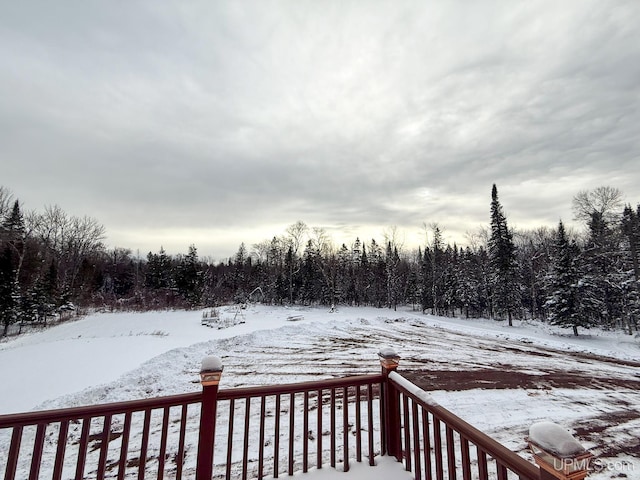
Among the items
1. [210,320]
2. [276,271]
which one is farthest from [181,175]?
[276,271]

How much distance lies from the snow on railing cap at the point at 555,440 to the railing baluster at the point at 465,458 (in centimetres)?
66

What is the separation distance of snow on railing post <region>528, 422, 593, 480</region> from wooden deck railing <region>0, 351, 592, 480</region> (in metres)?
0.08

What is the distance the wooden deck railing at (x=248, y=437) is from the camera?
1.88 m

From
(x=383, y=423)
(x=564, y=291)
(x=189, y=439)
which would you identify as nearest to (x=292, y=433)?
(x=383, y=423)

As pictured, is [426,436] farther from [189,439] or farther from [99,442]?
[99,442]

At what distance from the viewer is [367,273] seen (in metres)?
39.4

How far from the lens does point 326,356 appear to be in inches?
364

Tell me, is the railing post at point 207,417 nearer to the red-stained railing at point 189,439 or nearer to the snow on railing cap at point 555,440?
the red-stained railing at point 189,439

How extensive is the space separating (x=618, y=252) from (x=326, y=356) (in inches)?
862

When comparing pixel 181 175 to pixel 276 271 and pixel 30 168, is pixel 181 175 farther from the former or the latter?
pixel 276 271

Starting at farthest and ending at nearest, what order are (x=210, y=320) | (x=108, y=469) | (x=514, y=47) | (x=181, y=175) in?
(x=210, y=320)
(x=181, y=175)
(x=514, y=47)
(x=108, y=469)

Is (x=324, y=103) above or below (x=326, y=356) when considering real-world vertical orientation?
above

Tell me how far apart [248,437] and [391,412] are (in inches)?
55.8

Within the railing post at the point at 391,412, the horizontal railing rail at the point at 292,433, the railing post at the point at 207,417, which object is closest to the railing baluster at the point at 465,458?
the horizontal railing rail at the point at 292,433
